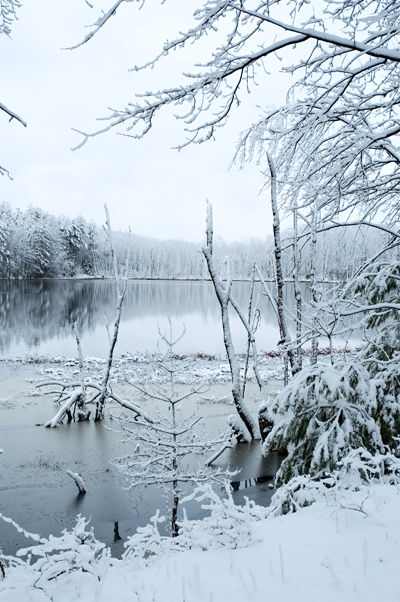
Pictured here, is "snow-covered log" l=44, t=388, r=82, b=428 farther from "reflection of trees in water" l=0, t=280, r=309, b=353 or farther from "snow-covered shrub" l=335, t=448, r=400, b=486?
"reflection of trees in water" l=0, t=280, r=309, b=353

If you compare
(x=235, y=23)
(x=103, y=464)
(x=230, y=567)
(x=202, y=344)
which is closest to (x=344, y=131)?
(x=235, y=23)

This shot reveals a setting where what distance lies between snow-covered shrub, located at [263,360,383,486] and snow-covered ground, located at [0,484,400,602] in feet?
5.20

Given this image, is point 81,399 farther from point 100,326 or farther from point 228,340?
point 100,326

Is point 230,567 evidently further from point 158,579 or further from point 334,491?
point 334,491

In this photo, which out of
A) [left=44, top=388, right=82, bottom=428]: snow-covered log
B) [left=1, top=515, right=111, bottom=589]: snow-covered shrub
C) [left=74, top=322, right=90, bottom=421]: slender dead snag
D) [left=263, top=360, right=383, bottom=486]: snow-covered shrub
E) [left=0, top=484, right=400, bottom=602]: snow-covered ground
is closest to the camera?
[left=0, top=484, right=400, bottom=602]: snow-covered ground

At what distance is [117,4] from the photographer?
260cm

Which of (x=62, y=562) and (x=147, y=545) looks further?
(x=147, y=545)

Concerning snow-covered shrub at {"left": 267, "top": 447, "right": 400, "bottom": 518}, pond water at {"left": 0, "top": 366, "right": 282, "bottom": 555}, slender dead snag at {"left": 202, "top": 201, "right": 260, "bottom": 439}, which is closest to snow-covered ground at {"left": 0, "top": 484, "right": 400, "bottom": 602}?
snow-covered shrub at {"left": 267, "top": 447, "right": 400, "bottom": 518}

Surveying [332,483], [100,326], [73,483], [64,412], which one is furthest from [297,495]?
[100,326]

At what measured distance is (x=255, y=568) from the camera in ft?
8.05

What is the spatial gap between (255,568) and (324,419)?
3.04 m

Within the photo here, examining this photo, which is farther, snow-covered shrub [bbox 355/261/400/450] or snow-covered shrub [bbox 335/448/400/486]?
snow-covered shrub [bbox 355/261/400/450]

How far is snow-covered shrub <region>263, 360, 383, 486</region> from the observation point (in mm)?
4785

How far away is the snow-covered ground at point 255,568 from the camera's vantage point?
2176 millimetres
